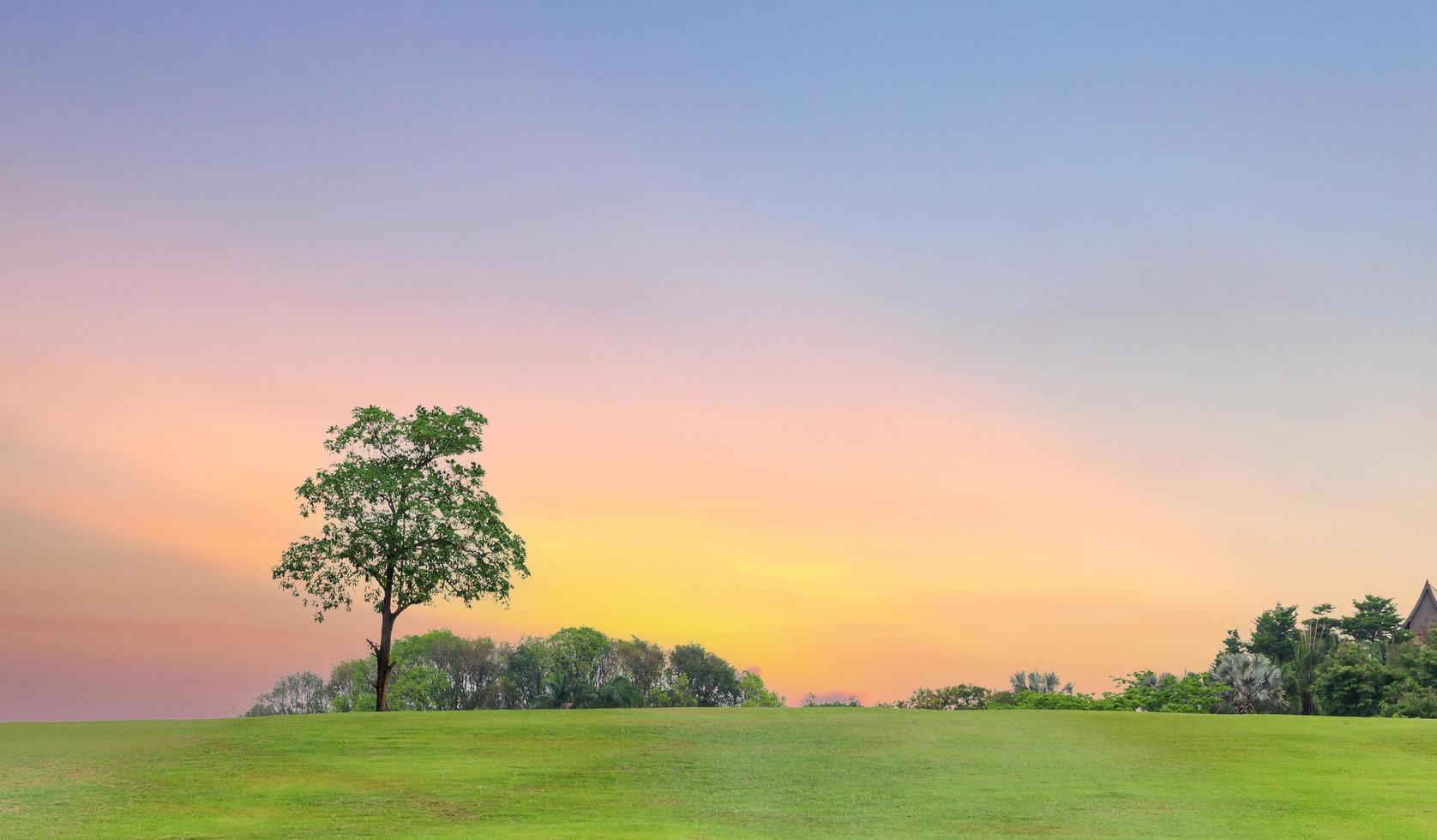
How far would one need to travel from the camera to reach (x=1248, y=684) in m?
68.6

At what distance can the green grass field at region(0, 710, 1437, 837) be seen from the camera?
20141mm

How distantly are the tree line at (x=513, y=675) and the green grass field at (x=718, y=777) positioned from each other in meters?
65.4

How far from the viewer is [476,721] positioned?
33.1m

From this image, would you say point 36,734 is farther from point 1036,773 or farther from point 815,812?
point 1036,773

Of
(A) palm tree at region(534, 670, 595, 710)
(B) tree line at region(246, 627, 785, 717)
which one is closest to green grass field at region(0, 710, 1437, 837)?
(A) palm tree at region(534, 670, 595, 710)

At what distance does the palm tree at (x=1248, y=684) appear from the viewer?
2697 inches

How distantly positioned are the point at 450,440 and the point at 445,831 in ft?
97.3

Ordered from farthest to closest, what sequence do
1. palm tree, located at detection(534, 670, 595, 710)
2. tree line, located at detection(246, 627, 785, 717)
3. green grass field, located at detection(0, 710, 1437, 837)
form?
tree line, located at detection(246, 627, 785, 717)
palm tree, located at detection(534, 670, 595, 710)
green grass field, located at detection(0, 710, 1437, 837)

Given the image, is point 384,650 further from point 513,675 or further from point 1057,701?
point 513,675

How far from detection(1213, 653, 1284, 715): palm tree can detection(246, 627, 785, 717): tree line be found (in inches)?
1746

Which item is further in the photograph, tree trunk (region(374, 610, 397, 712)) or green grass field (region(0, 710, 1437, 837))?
tree trunk (region(374, 610, 397, 712))

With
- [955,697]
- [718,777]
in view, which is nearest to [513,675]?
[955,697]

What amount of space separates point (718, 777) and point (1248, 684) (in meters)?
56.2

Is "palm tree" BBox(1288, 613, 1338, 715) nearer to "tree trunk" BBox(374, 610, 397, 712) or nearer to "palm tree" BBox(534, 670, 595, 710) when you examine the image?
"palm tree" BBox(534, 670, 595, 710)
